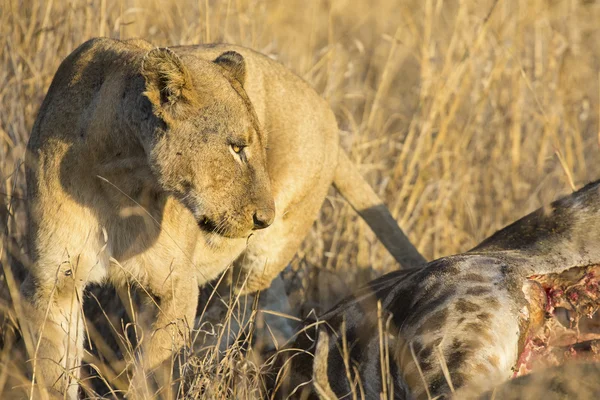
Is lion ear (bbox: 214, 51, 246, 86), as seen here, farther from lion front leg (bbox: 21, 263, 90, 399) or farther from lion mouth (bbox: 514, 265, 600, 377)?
lion mouth (bbox: 514, 265, 600, 377)

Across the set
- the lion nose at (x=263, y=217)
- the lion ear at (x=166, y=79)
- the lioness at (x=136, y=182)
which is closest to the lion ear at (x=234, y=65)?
the lioness at (x=136, y=182)

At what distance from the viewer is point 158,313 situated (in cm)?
358

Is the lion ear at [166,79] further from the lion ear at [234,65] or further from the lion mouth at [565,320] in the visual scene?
the lion mouth at [565,320]

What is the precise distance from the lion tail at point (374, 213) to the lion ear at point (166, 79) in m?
1.51

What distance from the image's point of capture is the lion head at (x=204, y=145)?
3203mm

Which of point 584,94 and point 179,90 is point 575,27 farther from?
point 179,90

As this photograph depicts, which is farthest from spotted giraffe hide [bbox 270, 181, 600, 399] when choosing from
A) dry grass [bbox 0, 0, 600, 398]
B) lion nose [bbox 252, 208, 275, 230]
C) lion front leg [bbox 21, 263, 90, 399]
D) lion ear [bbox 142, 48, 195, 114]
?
dry grass [bbox 0, 0, 600, 398]

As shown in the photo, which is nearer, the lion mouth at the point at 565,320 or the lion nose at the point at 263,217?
the lion mouth at the point at 565,320

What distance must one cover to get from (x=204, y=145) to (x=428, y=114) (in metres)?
2.79

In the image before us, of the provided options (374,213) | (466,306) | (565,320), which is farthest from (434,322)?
(374,213)

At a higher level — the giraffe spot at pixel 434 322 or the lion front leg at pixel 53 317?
the lion front leg at pixel 53 317

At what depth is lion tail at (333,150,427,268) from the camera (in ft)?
14.6

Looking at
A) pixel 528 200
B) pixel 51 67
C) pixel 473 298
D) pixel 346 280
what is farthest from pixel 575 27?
pixel 473 298

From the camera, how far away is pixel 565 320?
331cm
